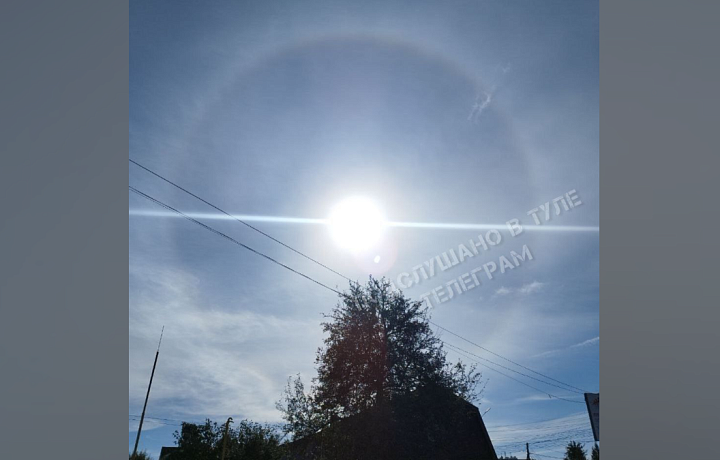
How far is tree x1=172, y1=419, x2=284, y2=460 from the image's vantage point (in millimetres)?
20094

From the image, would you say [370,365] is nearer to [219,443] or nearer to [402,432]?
[402,432]

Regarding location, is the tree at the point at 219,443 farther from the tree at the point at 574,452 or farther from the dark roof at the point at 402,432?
the tree at the point at 574,452

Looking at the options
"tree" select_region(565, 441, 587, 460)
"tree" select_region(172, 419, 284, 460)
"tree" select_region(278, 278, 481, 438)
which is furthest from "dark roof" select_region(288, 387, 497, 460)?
"tree" select_region(565, 441, 587, 460)

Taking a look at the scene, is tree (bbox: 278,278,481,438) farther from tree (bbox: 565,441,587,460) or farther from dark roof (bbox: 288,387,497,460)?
tree (bbox: 565,441,587,460)

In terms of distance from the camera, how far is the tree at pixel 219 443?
20.1 meters

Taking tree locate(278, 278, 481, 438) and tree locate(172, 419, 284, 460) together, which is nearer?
tree locate(278, 278, 481, 438)

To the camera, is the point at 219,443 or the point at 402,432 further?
the point at 219,443

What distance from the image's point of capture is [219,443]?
23578 millimetres

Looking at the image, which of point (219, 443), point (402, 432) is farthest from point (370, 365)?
point (219, 443)

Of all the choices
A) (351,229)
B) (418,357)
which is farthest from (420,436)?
(351,229)

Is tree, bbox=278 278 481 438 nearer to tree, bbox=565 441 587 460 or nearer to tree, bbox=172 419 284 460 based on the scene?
tree, bbox=172 419 284 460

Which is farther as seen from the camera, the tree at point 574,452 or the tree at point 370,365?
the tree at point 574,452

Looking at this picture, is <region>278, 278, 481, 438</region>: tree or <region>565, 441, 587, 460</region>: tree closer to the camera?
<region>278, 278, 481, 438</region>: tree

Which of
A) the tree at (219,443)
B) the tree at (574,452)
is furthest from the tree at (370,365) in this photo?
the tree at (574,452)
